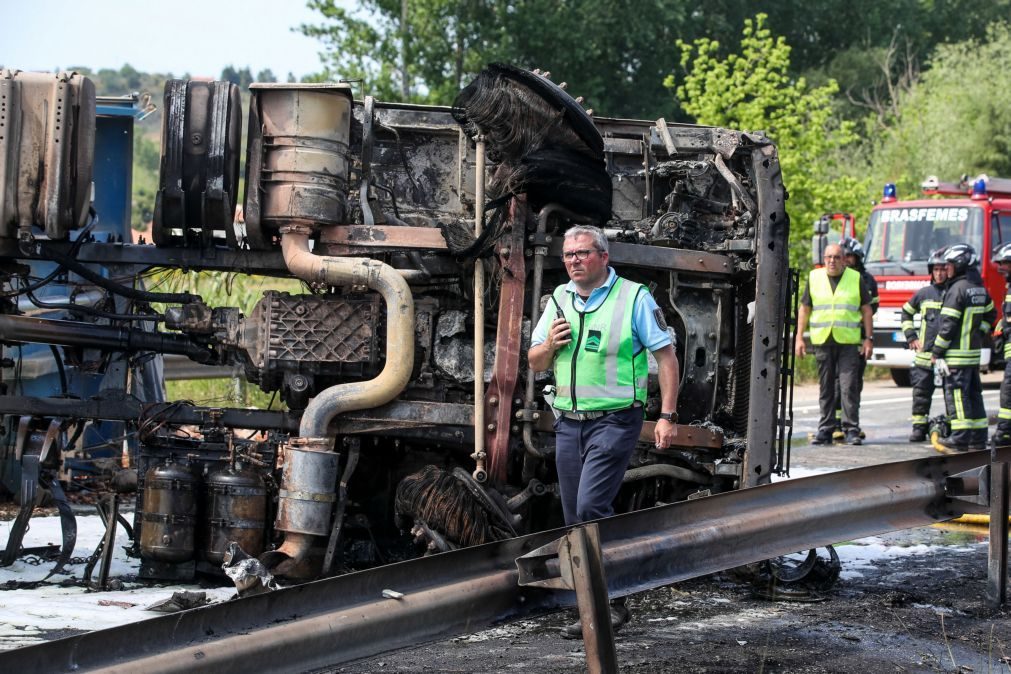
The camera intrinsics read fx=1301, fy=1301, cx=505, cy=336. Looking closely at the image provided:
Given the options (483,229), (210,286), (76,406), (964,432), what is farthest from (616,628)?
(210,286)

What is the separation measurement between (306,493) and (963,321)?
7.93 meters

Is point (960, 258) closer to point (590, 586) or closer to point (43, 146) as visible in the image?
point (43, 146)

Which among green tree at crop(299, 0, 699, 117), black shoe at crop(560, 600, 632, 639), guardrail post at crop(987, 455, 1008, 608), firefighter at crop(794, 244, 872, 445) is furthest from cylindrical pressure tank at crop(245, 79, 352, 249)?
green tree at crop(299, 0, 699, 117)

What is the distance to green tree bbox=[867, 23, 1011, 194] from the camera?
3166 cm

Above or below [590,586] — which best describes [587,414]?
above

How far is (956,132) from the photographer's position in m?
32.0

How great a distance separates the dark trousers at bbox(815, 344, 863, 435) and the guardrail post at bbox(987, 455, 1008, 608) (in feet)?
23.3

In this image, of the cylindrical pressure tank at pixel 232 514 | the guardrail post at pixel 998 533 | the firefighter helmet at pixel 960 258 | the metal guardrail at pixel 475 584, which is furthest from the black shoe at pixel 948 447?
the cylindrical pressure tank at pixel 232 514

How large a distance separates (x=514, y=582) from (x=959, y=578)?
386cm

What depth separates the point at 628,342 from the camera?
18.6 feet

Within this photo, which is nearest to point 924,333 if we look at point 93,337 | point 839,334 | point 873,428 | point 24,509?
point 839,334

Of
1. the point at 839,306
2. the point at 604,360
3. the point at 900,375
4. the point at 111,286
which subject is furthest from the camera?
the point at 900,375

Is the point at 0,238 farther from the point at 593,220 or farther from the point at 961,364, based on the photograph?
the point at 961,364

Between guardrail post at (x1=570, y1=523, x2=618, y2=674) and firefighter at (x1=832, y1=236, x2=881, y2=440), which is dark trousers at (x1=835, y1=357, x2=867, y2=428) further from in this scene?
guardrail post at (x1=570, y1=523, x2=618, y2=674)
